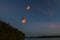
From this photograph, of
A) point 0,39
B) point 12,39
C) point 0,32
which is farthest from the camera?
point 12,39

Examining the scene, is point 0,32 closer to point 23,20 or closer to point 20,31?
point 23,20

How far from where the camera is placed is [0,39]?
13102 mm

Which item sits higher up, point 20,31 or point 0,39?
point 20,31

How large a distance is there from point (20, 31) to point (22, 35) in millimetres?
497

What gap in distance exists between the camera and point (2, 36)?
13.7 m

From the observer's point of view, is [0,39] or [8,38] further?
[8,38]

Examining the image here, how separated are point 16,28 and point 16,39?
2431 millimetres

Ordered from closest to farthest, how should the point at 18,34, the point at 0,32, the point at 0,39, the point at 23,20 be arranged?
the point at 0,39 → the point at 0,32 → the point at 23,20 → the point at 18,34

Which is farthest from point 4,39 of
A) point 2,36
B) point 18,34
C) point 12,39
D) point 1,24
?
point 18,34

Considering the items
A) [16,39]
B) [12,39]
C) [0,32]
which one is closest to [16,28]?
[16,39]

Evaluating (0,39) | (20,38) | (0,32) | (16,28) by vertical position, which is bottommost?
(0,39)

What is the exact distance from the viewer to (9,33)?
1586 centimetres

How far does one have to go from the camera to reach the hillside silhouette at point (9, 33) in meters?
14.3

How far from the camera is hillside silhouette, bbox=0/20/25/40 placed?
46.9 ft
